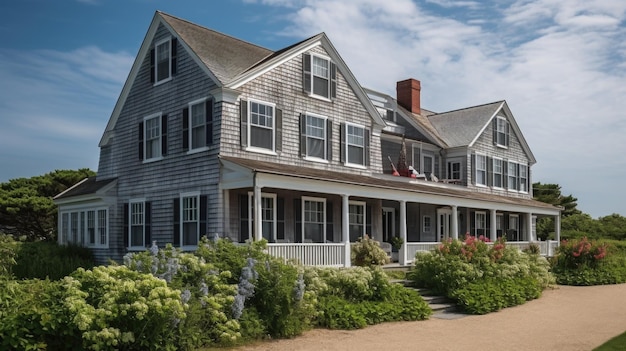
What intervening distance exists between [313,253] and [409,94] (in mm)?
18138

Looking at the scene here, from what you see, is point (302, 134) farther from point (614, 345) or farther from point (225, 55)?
point (614, 345)

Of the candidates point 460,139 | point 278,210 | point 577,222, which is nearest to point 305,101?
point 278,210

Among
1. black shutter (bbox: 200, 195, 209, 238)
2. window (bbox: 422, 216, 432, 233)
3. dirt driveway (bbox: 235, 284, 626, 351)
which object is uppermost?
black shutter (bbox: 200, 195, 209, 238)

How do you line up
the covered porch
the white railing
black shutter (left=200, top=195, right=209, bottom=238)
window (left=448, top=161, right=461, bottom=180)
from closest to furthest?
1. the white railing
2. the covered porch
3. black shutter (left=200, top=195, right=209, bottom=238)
4. window (left=448, top=161, right=461, bottom=180)

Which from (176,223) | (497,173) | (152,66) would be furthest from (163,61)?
(497,173)

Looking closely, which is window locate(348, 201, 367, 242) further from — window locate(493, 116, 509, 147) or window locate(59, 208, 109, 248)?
window locate(493, 116, 509, 147)

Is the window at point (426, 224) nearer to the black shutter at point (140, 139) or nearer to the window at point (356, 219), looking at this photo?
the window at point (356, 219)

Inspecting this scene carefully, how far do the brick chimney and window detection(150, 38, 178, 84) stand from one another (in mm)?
16138

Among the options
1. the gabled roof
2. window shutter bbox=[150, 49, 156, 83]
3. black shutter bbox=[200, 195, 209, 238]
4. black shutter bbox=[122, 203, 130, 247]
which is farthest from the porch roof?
black shutter bbox=[122, 203, 130, 247]

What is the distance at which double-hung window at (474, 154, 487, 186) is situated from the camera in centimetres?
3164

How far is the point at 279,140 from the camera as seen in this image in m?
20.4

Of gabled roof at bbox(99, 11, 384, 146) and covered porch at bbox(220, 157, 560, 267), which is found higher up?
gabled roof at bbox(99, 11, 384, 146)

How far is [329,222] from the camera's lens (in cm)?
2216

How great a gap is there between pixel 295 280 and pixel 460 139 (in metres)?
21.5
